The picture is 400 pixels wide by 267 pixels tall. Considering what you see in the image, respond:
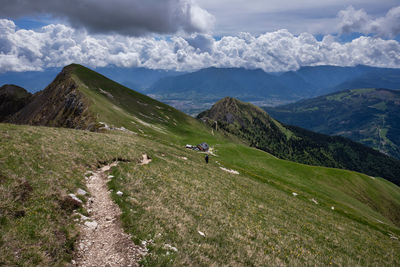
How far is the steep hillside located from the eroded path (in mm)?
184541

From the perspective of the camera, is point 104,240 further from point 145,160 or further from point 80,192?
point 145,160

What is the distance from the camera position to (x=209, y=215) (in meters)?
19.5

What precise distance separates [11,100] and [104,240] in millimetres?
205141

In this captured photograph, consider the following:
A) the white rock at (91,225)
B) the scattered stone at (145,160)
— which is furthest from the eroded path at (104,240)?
the scattered stone at (145,160)

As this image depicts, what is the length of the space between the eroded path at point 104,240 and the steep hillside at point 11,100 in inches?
7265

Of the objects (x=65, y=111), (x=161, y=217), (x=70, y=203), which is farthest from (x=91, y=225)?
(x=65, y=111)

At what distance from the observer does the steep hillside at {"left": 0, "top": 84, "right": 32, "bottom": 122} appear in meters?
151

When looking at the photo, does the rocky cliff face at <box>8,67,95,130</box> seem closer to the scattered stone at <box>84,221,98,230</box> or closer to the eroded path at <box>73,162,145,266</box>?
the eroded path at <box>73,162,145,266</box>

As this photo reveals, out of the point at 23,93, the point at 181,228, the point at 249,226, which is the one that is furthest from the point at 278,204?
the point at 23,93

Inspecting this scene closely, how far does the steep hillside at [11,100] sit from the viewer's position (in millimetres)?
150650

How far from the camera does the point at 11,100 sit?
157m

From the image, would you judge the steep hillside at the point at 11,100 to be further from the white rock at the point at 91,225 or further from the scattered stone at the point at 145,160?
the white rock at the point at 91,225

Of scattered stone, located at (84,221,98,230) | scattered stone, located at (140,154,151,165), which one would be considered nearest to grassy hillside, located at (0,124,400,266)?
scattered stone, located at (84,221,98,230)

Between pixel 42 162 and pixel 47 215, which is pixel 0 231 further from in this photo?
pixel 42 162
